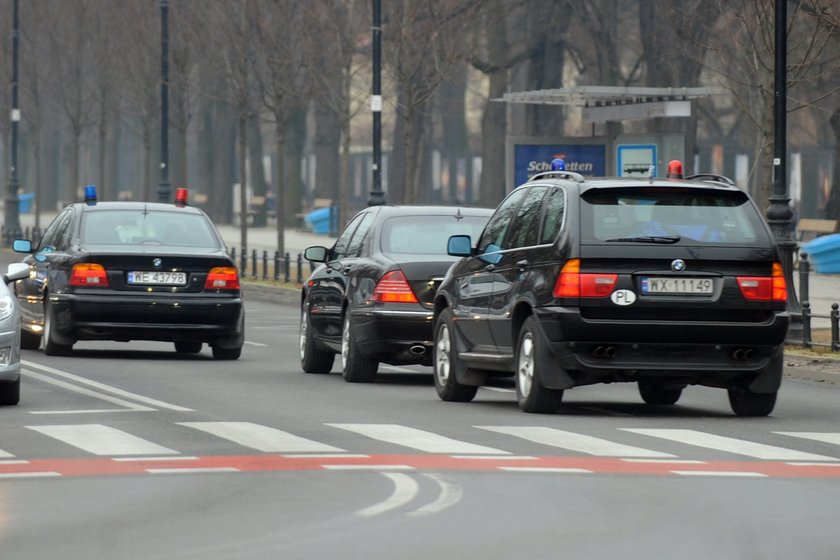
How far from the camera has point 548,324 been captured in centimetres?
1488

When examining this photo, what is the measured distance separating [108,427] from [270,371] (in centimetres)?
665

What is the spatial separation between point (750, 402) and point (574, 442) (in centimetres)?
281

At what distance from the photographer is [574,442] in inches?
520

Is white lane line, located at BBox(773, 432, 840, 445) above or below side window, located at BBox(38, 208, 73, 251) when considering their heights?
below

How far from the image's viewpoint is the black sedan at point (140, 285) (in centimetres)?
2145

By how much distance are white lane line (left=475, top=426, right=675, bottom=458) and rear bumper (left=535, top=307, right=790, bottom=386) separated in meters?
0.81

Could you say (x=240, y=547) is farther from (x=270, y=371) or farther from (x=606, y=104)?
(x=606, y=104)

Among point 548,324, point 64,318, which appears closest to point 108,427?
point 548,324

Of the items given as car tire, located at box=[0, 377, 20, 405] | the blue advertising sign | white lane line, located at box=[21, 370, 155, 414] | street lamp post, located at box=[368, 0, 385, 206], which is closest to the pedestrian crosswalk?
white lane line, located at box=[21, 370, 155, 414]

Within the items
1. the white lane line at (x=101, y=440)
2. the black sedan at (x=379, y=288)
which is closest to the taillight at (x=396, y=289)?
the black sedan at (x=379, y=288)

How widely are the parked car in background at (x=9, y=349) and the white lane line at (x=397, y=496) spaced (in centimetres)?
519

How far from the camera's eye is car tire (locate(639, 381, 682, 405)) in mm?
17219

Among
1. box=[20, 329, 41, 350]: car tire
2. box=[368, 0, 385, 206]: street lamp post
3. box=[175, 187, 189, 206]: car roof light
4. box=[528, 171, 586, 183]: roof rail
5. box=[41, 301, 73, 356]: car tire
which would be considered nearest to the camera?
box=[528, 171, 586, 183]: roof rail

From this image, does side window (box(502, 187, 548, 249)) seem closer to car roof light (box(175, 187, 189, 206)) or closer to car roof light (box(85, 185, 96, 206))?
car roof light (box(175, 187, 189, 206))
